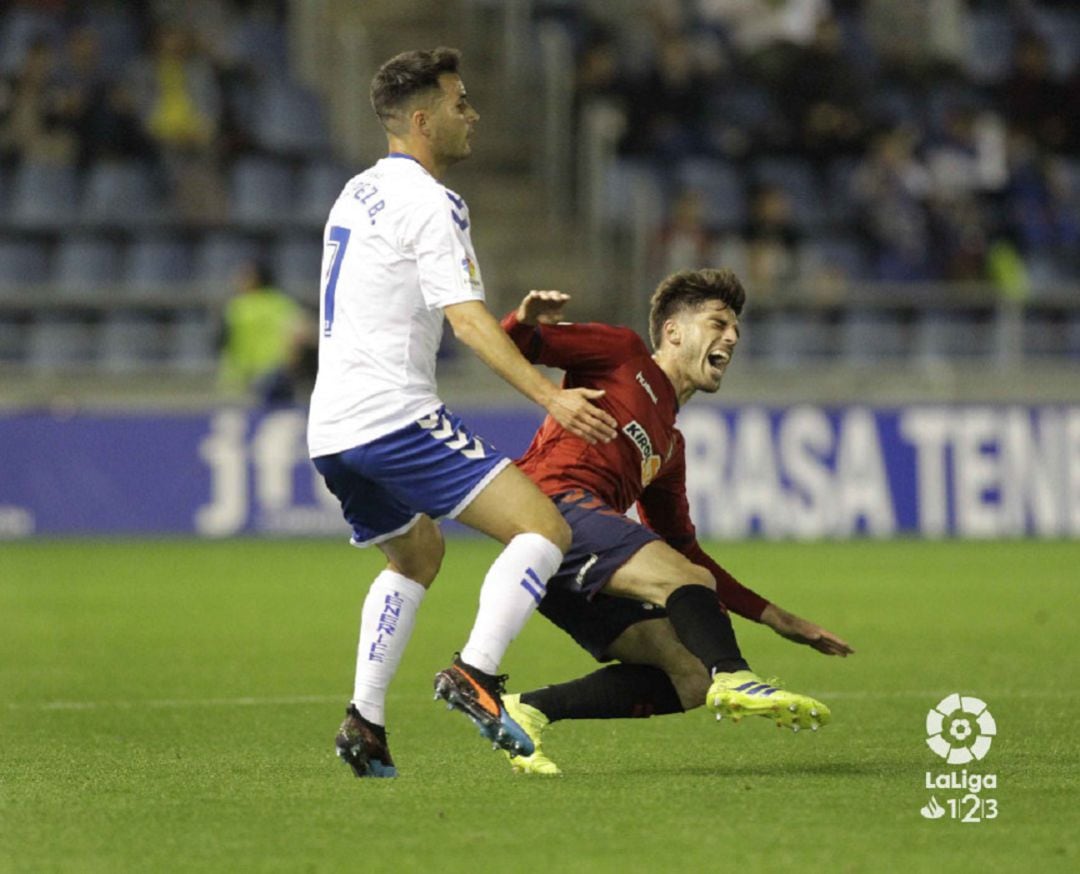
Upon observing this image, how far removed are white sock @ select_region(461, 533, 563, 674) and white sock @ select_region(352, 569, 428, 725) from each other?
1.15 ft

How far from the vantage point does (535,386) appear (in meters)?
5.71

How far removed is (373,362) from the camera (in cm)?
603

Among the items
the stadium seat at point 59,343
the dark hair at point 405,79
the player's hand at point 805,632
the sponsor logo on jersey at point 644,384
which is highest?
the dark hair at point 405,79

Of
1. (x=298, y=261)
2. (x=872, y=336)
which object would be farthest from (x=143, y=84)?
(x=872, y=336)

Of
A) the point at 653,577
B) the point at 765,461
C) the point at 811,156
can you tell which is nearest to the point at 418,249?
the point at 653,577

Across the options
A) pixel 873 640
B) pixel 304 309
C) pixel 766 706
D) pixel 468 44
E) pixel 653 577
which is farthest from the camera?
pixel 468 44

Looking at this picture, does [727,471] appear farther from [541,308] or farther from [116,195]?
[541,308]

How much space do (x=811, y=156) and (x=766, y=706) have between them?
16.4 m

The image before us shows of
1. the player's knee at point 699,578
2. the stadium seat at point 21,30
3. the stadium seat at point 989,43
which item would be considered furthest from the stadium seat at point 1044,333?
the player's knee at point 699,578

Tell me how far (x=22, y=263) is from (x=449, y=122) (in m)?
13.5

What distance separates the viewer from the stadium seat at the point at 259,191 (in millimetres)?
19938

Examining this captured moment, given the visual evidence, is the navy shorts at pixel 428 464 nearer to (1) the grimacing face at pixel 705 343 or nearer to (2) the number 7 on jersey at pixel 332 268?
(2) the number 7 on jersey at pixel 332 268

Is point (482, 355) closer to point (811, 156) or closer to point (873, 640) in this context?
point (873, 640)

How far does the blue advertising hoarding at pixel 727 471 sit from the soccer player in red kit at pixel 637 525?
1079cm
